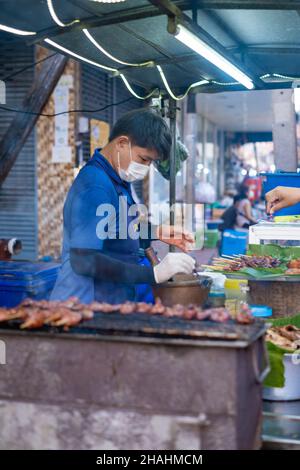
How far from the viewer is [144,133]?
12.7ft

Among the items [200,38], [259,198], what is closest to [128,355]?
[200,38]

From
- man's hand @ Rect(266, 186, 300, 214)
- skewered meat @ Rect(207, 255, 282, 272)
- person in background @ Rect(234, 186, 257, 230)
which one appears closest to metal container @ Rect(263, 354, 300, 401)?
skewered meat @ Rect(207, 255, 282, 272)

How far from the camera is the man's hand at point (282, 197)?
211 inches

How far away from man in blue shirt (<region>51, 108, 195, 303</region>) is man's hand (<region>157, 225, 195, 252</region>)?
430 mm

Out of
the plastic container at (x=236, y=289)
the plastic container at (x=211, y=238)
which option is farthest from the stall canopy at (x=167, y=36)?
the plastic container at (x=211, y=238)

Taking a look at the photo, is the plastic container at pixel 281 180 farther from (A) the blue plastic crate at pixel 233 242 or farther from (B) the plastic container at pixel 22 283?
(A) the blue plastic crate at pixel 233 242

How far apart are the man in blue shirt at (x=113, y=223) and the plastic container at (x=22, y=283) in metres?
2.40

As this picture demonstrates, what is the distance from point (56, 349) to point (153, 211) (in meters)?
11.5

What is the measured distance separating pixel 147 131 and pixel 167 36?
1.13m

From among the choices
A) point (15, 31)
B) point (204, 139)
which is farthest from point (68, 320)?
point (204, 139)

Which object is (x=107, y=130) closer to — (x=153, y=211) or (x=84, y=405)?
(x=153, y=211)

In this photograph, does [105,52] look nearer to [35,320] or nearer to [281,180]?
[281,180]

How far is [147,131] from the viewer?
3863 millimetres

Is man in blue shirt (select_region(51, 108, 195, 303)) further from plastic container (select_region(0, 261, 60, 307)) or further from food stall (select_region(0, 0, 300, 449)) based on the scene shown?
plastic container (select_region(0, 261, 60, 307))
